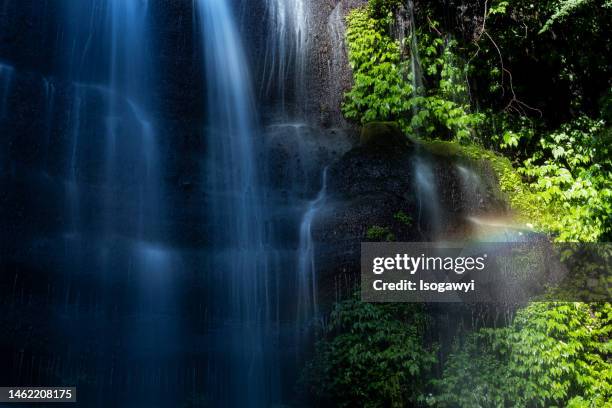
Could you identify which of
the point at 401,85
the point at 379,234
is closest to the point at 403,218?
the point at 379,234

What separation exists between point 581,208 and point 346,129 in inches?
152

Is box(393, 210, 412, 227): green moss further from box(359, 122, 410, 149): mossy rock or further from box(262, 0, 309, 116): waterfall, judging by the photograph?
box(262, 0, 309, 116): waterfall

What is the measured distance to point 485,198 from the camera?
8.32 m

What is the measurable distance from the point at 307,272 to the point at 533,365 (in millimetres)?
3238

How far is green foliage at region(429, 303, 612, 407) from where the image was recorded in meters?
7.12

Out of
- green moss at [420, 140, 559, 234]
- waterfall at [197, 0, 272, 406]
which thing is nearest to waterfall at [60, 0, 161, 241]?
waterfall at [197, 0, 272, 406]

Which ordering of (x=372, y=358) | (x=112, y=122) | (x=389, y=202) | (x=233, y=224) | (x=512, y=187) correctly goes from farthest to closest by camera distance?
(x=112, y=122) → (x=233, y=224) → (x=512, y=187) → (x=389, y=202) → (x=372, y=358)

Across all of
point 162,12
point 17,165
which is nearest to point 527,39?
point 162,12

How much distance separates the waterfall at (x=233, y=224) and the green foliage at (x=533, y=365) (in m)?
2.78

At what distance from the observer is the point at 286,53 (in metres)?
10.6

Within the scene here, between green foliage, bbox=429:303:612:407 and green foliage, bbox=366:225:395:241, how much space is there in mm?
1663

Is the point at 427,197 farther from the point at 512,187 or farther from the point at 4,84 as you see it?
the point at 4,84

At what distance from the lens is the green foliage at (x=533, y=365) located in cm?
712

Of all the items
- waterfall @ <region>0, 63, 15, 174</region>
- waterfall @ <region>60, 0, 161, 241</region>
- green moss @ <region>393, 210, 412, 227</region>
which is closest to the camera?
green moss @ <region>393, 210, 412, 227</region>
